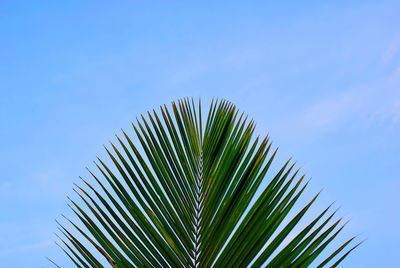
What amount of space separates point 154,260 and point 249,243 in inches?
15.8

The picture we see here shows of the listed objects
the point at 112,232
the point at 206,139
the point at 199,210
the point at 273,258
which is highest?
the point at 206,139

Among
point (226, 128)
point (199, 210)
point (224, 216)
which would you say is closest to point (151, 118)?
point (226, 128)

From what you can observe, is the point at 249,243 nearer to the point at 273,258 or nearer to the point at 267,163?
the point at 273,258

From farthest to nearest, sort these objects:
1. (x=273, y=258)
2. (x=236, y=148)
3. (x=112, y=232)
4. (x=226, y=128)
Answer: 1. (x=226, y=128)
2. (x=236, y=148)
3. (x=112, y=232)
4. (x=273, y=258)

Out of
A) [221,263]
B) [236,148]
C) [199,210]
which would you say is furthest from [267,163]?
[221,263]

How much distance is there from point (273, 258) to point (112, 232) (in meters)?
0.67

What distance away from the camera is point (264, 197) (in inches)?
70.7

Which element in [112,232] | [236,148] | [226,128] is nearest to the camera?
[112,232]

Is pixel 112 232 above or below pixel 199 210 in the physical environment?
below

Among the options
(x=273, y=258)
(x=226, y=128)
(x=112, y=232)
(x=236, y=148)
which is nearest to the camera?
(x=273, y=258)

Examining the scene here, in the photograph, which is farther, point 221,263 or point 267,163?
point 267,163

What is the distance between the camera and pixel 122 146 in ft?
7.02

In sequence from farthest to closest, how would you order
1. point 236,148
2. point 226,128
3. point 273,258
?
point 226,128 < point 236,148 < point 273,258

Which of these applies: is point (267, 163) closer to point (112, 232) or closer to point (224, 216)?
point (224, 216)
